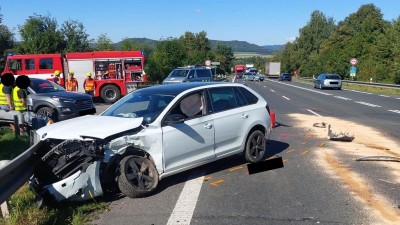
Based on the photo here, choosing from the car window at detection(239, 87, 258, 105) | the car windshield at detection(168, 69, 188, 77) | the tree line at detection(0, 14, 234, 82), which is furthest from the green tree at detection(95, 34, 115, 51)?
the car window at detection(239, 87, 258, 105)

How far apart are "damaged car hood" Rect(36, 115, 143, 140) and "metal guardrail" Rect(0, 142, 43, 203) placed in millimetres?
279

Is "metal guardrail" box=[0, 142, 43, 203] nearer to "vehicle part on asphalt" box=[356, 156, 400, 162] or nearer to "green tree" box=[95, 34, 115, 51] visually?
"vehicle part on asphalt" box=[356, 156, 400, 162]

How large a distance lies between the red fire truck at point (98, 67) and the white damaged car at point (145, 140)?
17174 millimetres

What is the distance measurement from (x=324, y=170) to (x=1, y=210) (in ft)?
16.3

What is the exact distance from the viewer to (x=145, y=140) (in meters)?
5.89

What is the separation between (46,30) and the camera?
144ft

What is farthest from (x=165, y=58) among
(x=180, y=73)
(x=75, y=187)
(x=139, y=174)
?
(x=75, y=187)

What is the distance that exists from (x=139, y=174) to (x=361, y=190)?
3.09 metres

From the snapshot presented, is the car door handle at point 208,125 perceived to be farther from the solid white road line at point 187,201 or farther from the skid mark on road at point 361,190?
the skid mark on road at point 361,190

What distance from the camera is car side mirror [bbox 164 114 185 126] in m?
6.20

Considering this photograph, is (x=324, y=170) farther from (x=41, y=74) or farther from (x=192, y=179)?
(x=41, y=74)

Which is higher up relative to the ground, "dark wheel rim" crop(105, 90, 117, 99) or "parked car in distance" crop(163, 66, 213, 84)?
"parked car in distance" crop(163, 66, 213, 84)

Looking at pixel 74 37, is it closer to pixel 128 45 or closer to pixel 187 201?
pixel 128 45

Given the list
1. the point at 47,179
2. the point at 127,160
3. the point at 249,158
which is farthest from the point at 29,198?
the point at 249,158
